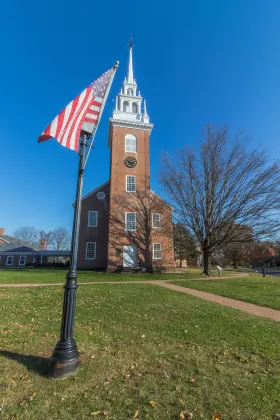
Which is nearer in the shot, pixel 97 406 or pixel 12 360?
pixel 97 406

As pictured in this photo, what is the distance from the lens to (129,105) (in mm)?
29797

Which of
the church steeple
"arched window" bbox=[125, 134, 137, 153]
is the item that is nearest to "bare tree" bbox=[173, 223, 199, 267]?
"arched window" bbox=[125, 134, 137, 153]

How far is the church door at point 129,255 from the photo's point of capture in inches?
974

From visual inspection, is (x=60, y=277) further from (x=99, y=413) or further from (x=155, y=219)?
(x=99, y=413)

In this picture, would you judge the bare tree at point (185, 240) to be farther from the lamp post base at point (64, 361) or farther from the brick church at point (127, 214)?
the lamp post base at point (64, 361)

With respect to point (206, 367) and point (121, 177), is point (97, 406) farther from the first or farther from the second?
point (121, 177)

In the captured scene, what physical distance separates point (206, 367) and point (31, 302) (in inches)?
274

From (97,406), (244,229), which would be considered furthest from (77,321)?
(244,229)

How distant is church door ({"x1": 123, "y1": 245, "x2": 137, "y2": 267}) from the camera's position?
24.7 meters

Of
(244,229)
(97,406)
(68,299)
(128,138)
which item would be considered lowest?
(97,406)

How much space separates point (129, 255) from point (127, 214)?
4.67 meters

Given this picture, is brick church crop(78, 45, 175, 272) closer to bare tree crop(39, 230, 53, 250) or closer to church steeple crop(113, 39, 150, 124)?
church steeple crop(113, 39, 150, 124)

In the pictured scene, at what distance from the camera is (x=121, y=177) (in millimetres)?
26484

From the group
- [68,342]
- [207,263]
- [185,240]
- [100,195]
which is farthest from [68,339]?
[100,195]
